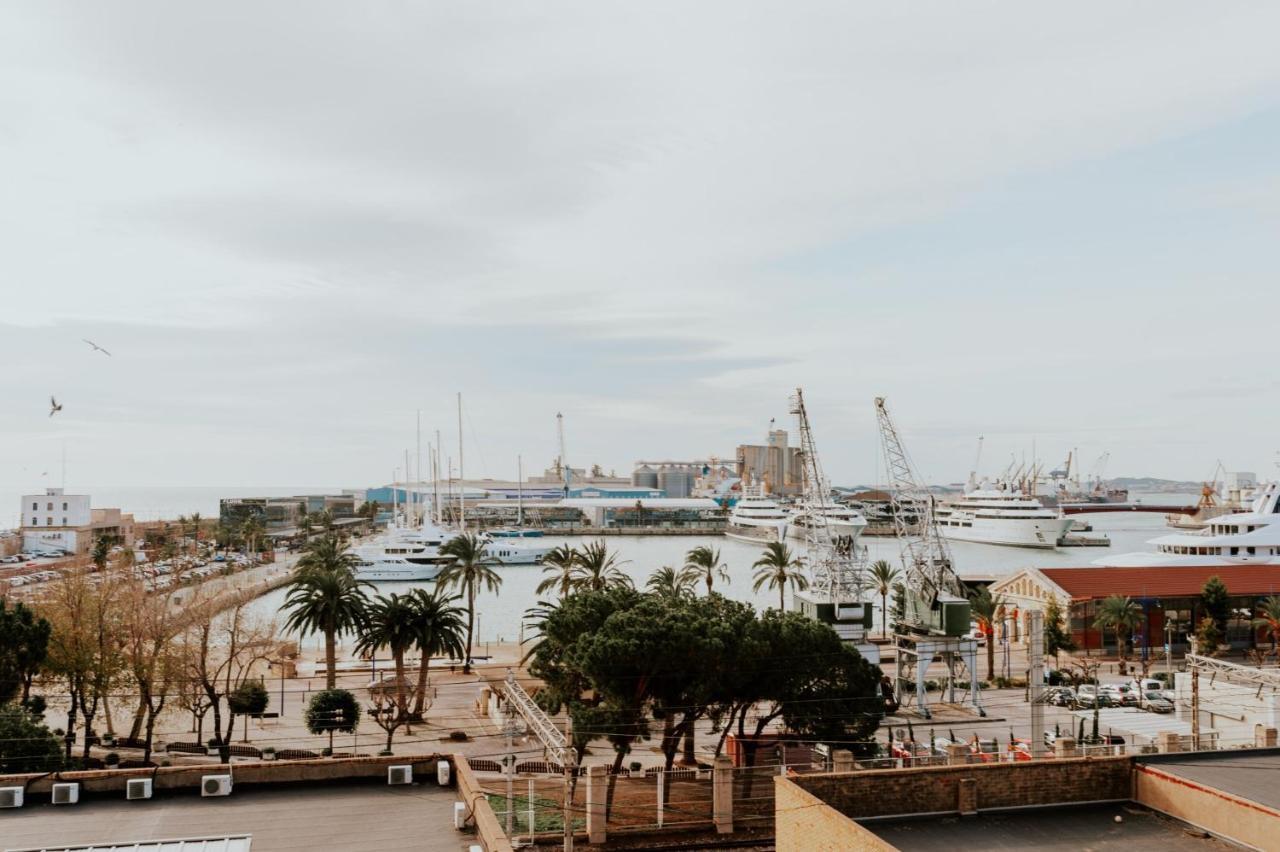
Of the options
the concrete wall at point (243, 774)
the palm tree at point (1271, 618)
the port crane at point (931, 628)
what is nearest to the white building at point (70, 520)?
the port crane at point (931, 628)

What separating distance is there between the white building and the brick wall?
95.0m

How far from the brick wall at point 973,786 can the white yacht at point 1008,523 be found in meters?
100.0

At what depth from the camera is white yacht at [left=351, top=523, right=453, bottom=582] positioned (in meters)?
84.6

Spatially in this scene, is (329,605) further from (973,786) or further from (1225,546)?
(1225,546)

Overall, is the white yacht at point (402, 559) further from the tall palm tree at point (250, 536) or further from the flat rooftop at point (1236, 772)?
the flat rooftop at point (1236, 772)

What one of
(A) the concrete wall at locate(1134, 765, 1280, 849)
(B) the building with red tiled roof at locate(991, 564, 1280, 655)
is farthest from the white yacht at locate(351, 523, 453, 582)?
(A) the concrete wall at locate(1134, 765, 1280, 849)

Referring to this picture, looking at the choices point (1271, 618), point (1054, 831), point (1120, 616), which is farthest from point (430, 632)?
point (1271, 618)

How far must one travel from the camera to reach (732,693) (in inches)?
906

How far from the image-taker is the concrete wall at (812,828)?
11805mm

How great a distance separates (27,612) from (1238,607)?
47746mm

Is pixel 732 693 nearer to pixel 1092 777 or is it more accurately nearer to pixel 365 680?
pixel 1092 777

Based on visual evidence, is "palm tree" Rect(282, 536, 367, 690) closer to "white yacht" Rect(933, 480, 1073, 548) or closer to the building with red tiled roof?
the building with red tiled roof

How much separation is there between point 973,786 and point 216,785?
10427 mm

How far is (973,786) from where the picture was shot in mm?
14125
